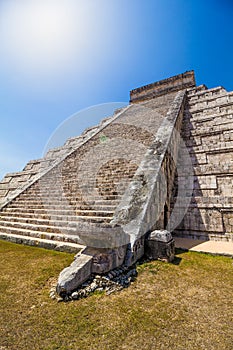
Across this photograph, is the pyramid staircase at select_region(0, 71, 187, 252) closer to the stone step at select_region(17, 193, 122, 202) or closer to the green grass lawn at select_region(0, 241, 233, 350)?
the stone step at select_region(17, 193, 122, 202)

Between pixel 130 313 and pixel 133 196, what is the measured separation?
116 inches

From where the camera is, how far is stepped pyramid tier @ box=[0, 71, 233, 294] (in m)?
3.80

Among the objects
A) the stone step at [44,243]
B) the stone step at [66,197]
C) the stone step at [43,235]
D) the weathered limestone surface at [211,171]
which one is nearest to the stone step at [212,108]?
the weathered limestone surface at [211,171]

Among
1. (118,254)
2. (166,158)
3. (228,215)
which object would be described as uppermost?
(166,158)

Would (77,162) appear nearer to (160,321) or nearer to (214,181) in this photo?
(214,181)

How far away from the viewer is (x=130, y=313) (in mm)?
2535

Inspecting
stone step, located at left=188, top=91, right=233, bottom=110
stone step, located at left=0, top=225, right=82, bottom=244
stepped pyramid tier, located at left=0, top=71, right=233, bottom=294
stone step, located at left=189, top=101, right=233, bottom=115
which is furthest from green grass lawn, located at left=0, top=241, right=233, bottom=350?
stone step, located at left=188, top=91, right=233, bottom=110

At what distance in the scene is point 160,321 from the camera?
2.38 meters

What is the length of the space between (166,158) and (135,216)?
302 cm

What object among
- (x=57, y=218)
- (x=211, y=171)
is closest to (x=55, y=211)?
(x=57, y=218)

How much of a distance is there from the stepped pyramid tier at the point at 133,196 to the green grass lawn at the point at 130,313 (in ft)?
1.54

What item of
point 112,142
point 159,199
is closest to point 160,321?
point 159,199

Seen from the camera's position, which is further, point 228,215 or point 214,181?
point 214,181

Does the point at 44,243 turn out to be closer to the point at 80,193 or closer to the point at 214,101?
the point at 80,193
